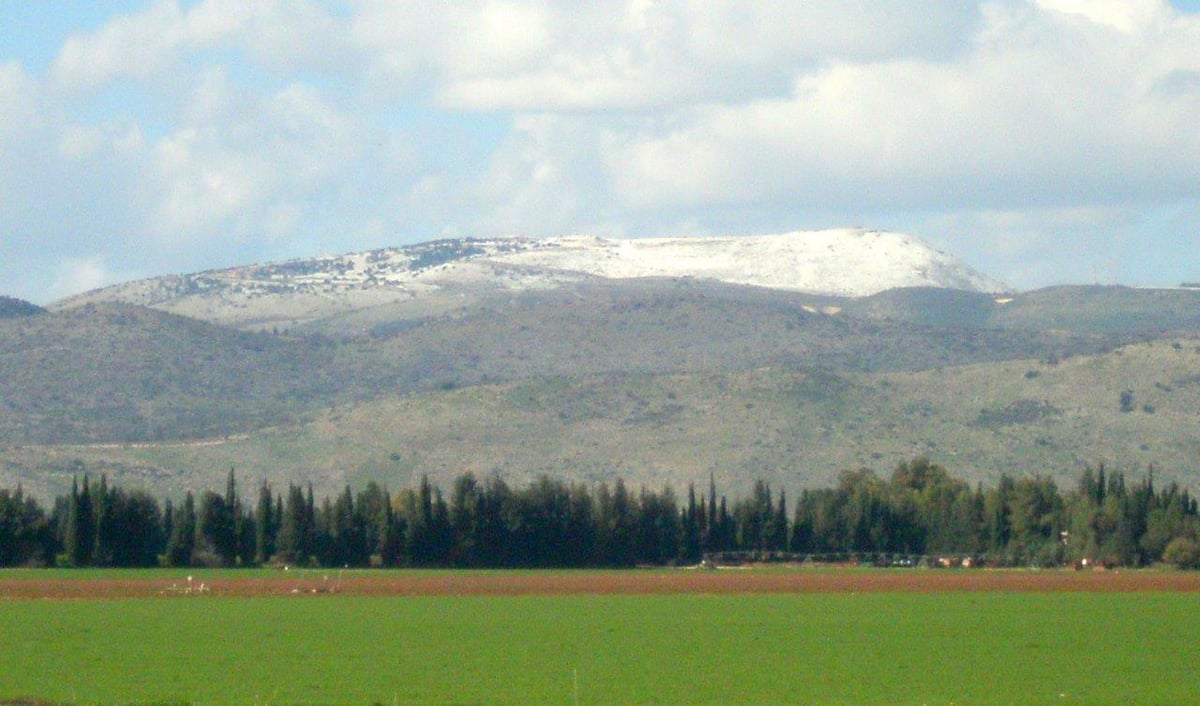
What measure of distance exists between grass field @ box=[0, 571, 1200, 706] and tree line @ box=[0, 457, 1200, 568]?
48947 mm

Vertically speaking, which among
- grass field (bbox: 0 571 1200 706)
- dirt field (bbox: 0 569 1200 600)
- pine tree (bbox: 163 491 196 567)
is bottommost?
grass field (bbox: 0 571 1200 706)

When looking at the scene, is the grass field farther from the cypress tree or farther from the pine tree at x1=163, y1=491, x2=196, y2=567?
the pine tree at x1=163, y1=491, x2=196, y2=567

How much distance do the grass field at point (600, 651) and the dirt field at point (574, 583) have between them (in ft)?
29.6

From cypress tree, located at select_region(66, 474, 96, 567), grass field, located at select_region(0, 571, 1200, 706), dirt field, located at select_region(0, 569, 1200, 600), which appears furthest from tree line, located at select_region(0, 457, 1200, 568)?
grass field, located at select_region(0, 571, 1200, 706)

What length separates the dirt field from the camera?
320ft

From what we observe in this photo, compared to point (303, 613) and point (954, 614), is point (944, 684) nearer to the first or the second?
point (954, 614)

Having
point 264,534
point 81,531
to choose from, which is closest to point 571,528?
point 264,534

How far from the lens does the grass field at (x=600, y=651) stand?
48.2 metres

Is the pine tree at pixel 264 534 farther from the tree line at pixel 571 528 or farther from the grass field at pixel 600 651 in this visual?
the grass field at pixel 600 651

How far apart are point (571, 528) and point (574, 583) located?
134 feet

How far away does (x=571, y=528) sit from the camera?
150 meters

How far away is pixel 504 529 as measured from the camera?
486 ft

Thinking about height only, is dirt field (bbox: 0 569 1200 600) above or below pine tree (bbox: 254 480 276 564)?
below

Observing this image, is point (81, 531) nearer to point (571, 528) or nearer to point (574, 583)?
point (571, 528)
